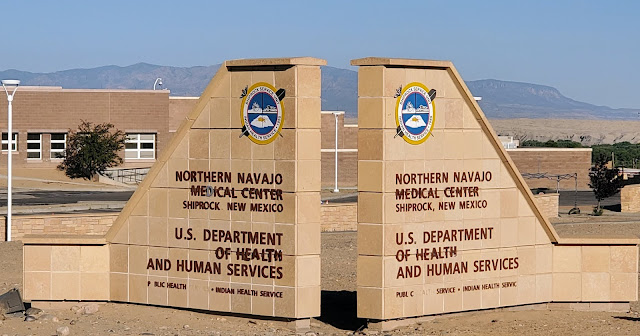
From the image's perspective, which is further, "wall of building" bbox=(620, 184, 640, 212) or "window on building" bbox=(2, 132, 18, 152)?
"window on building" bbox=(2, 132, 18, 152)

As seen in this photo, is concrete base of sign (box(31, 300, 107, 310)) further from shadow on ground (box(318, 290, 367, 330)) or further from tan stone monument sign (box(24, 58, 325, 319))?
shadow on ground (box(318, 290, 367, 330))

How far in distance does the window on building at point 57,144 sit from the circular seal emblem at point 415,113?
58952mm

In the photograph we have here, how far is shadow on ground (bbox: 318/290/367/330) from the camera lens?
18.4 meters

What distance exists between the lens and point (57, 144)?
7350cm

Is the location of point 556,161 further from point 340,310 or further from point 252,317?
point 252,317

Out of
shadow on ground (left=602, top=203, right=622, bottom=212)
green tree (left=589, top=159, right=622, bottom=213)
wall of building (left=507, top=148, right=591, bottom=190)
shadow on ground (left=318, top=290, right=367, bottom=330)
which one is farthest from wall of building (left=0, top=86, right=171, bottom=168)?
A: shadow on ground (left=318, top=290, right=367, bottom=330)

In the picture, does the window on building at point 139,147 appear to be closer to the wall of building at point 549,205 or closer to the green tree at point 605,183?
the green tree at point 605,183

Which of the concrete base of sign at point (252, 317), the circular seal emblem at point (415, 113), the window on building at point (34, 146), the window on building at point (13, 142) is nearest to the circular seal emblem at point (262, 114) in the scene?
the circular seal emblem at point (415, 113)

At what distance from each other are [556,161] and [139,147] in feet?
97.7

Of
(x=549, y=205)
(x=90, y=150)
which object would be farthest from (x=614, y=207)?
(x=90, y=150)

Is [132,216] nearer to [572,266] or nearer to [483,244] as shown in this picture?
[483,244]

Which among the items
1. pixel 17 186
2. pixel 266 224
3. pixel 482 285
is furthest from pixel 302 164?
pixel 17 186

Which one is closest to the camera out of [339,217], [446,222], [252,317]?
[252,317]

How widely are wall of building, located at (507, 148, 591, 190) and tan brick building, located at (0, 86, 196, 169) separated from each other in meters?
24.3
